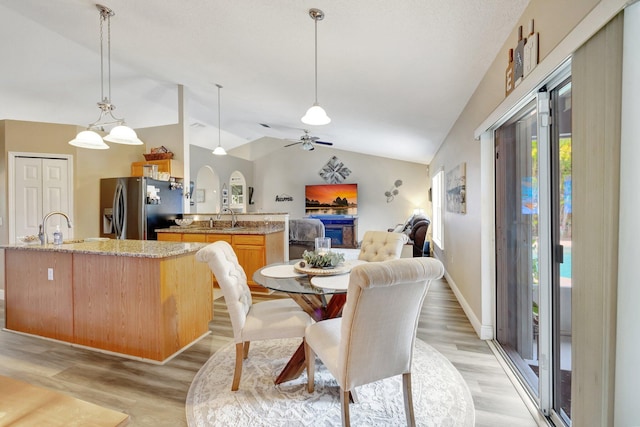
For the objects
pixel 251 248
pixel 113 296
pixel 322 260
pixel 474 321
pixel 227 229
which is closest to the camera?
pixel 322 260

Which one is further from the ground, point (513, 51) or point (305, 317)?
point (513, 51)

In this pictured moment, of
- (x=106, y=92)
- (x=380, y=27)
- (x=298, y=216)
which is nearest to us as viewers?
(x=380, y=27)

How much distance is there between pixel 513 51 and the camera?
1.98 meters

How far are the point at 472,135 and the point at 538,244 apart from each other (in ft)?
5.50

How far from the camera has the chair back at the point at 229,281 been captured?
1.88 metres

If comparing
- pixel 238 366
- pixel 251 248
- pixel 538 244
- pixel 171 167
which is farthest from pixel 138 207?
pixel 538 244

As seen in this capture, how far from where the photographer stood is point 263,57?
3072mm

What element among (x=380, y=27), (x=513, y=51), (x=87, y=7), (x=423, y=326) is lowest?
(x=423, y=326)

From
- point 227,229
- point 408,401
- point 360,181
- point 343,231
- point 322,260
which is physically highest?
point 360,181

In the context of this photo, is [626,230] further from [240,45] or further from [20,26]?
[20,26]

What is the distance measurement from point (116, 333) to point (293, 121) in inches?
182

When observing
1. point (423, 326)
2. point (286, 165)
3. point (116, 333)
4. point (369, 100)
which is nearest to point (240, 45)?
point (369, 100)

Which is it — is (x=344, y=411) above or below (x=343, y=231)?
below

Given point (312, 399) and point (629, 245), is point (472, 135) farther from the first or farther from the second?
point (312, 399)
